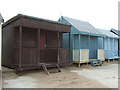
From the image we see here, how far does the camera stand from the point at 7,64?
31.1 ft

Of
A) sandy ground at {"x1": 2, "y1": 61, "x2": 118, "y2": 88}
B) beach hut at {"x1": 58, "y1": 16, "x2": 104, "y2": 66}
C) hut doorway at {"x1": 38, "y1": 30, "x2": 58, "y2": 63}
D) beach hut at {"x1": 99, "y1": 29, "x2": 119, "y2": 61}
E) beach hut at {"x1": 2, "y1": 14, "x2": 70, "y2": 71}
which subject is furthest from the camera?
beach hut at {"x1": 99, "y1": 29, "x2": 119, "y2": 61}

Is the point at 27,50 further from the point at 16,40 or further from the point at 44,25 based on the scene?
the point at 44,25

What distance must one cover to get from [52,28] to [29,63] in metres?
2.84

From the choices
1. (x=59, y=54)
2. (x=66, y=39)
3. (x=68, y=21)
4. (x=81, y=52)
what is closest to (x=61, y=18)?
(x=68, y=21)

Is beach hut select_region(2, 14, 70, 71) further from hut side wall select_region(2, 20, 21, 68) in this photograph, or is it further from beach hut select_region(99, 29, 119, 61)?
beach hut select_region(99, 29, 119, 61)

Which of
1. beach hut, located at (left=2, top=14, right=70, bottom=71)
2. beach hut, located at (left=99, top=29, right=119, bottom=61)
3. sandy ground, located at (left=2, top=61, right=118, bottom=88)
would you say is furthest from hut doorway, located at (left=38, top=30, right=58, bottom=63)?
beach hut, located at (left=99, top=29, right=119, bottom=61)

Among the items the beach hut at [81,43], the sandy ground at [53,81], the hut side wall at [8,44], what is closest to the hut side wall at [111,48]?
the beach hut at [81,43]

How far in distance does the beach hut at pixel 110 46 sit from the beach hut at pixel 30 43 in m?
7.71

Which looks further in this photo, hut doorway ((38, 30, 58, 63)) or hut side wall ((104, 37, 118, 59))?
hut side wall ((104, 37, 118, 59))

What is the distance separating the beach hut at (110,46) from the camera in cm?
1653

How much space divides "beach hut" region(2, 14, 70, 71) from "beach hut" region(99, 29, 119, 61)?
771 cm

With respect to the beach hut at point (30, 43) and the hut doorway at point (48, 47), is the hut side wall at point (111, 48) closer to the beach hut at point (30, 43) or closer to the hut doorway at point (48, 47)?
the beach hut at point (30, 43)

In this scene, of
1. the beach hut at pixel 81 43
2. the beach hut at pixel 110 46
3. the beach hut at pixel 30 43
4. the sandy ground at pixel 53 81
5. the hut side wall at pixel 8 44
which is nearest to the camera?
the sandy ground at pixel 53 81

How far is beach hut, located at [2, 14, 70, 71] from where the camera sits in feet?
26.7
